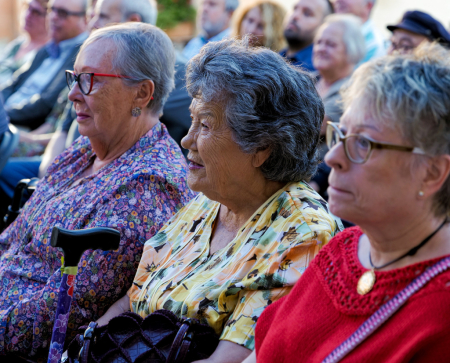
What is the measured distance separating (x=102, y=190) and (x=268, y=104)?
2.84 ft

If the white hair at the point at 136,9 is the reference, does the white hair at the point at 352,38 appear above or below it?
below

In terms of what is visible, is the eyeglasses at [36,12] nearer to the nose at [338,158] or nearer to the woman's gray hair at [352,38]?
the woman's gray hair at [352,38]

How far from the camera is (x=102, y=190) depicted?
2.31 metres

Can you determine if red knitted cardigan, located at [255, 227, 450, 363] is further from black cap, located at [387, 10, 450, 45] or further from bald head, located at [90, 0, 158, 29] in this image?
bald head, located at [90, 0, 158, 29]

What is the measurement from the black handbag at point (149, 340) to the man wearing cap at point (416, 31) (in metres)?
3.11

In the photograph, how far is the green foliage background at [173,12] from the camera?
476 inches

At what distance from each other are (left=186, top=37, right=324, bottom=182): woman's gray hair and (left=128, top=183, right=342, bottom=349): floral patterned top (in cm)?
11

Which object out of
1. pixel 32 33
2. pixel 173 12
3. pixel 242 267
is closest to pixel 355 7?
pixel 32 33

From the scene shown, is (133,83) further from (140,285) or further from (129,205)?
(140,285)

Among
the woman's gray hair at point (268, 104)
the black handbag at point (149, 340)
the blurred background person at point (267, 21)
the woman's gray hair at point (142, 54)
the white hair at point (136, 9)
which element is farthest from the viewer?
the blurred background person at point (267, 21)

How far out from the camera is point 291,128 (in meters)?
1.88

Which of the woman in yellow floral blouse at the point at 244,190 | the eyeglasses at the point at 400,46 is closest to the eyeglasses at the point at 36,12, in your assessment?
the eyeglasses at the point at 400,46

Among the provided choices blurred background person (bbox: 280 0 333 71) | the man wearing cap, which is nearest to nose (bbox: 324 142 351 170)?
the man wearing cap

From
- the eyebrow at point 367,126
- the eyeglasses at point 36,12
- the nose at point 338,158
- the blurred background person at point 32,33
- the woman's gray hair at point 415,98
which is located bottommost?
the blurred background person at point 32,33
